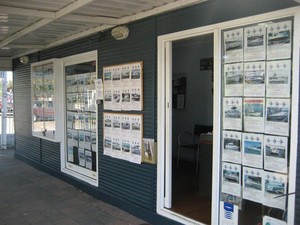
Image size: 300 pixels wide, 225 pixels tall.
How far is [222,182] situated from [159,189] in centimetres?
97

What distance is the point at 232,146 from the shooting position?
332cm

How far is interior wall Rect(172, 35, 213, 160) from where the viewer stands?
690 centimetres

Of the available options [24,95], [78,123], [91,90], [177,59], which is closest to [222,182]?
[91,90]

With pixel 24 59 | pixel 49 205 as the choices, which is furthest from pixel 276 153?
pixel 24 59

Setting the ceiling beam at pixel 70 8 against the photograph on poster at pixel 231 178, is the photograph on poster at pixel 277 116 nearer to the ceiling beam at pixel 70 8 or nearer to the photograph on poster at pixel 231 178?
the photograph on poster at pixel 231 178

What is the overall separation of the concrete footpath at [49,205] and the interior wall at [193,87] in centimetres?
279

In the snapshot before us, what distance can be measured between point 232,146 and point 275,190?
57 centimetres

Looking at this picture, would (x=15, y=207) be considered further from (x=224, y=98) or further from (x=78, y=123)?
(x=224, y=98)

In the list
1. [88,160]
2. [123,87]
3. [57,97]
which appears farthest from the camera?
[57,97]

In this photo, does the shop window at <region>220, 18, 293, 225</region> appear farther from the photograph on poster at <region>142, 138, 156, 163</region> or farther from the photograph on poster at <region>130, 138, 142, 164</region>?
the photograph on poster at <region>130, 138, 142, 164</region>

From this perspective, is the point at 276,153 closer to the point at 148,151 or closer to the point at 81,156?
the point at 148,151

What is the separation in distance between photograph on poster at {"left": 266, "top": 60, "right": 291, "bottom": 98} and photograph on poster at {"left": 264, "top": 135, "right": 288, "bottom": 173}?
15.1 inches

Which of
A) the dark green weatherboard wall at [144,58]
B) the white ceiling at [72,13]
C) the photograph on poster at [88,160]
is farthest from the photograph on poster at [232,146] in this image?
the photograph on poster at [88,160]

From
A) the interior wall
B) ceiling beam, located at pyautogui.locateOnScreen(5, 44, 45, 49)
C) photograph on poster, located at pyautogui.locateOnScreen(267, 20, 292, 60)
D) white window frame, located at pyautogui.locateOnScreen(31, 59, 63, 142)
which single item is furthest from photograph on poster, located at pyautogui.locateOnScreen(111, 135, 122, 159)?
ceiling beam, located at pyautogui.locateOnScreen(5, 44, 45, 49)
